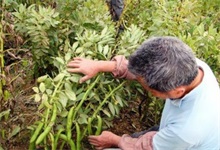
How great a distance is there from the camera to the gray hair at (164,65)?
140 centimetres

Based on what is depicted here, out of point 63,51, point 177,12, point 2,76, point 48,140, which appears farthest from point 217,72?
point 2,76

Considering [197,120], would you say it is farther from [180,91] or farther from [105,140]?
[105,140]

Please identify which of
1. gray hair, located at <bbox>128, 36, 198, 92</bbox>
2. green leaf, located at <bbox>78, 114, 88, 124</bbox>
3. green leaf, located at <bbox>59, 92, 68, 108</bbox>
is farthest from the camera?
green leaf, located at <bbox>78, 114, 88, 124</bbox>

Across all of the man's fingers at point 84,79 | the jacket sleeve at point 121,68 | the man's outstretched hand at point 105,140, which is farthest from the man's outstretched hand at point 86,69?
the man's outstretched hand at point 105,140

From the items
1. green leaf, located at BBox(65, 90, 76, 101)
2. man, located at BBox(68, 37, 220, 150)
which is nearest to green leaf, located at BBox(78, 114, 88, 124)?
green leaf, located at BBox(65, 90, 76, 101)

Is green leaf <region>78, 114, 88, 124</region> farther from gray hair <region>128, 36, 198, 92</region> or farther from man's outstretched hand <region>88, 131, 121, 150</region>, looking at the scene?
gray hair <region>128, 36, 198, 92</region>

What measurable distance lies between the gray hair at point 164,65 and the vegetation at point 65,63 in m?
0.55

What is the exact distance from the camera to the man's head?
140cm

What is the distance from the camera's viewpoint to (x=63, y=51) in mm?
2236

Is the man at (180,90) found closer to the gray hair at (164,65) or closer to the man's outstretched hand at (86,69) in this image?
the gray hair at (164,65)

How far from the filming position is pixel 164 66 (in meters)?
1.40

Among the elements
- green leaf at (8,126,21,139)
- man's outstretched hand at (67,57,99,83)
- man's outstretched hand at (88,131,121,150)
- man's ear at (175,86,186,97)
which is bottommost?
man's outstretched hand at (88,131,121,150)

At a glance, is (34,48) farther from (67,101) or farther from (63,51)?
(67,101)

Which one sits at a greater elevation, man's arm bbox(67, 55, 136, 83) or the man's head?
the man's head
